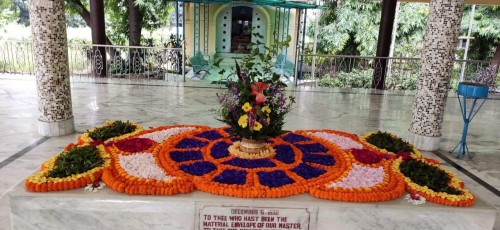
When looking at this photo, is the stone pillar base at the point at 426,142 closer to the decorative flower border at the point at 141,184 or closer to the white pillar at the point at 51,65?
the decorative flower border at the point at 141,184

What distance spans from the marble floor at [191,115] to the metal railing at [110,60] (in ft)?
2.85

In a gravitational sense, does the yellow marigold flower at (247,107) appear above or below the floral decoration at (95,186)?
above

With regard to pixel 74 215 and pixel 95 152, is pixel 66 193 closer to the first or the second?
pixel 74 215

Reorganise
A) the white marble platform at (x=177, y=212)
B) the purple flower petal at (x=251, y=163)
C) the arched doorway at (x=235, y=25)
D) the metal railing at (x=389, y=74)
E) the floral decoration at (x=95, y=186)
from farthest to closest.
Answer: the arched doorway at (x=235, y=25) → the metal railing at (x=389, y=74) → the purple flower petal at (x=251, y=163) → the floral decoration at (x=95, y=186) → the white marble platform at (x=177, y=212)

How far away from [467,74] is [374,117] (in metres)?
6.04

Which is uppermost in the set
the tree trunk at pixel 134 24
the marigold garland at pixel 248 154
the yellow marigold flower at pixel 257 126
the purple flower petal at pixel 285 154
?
the tree trunk at pixel 134 24

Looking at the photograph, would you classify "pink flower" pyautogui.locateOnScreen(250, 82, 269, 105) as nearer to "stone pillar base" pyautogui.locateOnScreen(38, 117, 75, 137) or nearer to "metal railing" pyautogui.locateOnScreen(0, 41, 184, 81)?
"stone pillar base" pyautogui.locateOnScreen(38, 117, 75, 137)

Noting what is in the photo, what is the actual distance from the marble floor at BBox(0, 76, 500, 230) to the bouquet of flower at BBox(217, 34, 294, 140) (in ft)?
5.63

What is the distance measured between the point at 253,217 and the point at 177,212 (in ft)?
1.65

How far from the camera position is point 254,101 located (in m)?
2.76

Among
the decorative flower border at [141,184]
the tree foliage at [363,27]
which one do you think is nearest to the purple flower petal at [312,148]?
the decorative flower border at [141,184]

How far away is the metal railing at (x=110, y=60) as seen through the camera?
9.09m

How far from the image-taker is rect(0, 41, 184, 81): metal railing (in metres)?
9.09

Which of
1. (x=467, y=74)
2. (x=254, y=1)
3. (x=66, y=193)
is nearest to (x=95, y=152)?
(x=66, y=193)
